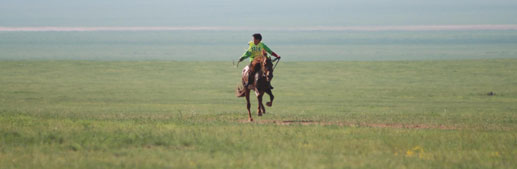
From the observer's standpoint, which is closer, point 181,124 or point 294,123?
point 181,124

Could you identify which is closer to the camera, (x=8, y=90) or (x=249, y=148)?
(x=249, y=148)

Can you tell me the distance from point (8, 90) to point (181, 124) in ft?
96.7

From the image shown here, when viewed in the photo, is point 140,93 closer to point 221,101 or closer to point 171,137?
point 221,101

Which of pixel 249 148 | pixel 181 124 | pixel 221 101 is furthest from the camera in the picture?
pixel 221 101

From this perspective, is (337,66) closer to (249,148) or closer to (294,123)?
(294,123)

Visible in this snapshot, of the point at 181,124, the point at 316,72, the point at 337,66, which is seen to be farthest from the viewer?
the point at 337,66

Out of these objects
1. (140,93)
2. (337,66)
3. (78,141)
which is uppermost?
(78,141)

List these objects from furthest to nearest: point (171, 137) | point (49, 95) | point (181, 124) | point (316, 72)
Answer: point (316, 72) → point (49, 95) → point (181, 124) → point (171, 137)

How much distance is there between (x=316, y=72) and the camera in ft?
219

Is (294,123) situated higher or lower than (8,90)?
higher

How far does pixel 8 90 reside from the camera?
46188 millimetres

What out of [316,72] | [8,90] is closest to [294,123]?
[8,90]

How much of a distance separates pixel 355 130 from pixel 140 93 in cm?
2858

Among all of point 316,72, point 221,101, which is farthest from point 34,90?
point 316,72
